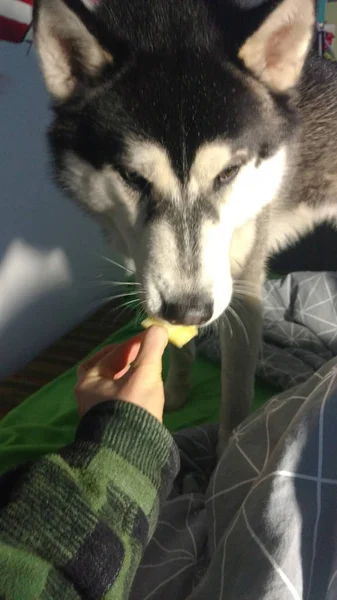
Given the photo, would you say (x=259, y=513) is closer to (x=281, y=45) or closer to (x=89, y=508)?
(x=89, y=508)

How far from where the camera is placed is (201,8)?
95 centimetres

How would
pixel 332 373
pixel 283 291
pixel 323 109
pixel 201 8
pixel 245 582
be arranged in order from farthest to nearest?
pixel 283 291
pixel 323 109
pixel 201 8
pixel 332 373
pixel 245 582

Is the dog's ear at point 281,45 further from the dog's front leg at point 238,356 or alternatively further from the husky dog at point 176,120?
the dog's front leg at point 238,356

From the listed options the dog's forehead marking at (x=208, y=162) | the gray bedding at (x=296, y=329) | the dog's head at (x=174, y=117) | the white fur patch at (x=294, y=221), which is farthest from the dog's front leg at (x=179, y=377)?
the dog's forehead marking at (x=208, y=162)

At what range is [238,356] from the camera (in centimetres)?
113

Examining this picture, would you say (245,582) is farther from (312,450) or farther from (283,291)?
(283,291)

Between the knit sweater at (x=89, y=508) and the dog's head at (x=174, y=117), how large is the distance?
23 cm

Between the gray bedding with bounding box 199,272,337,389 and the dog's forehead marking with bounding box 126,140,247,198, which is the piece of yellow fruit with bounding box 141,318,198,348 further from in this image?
the gray bedding with bounding box 199,272,337,389

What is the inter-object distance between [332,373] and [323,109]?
2.28ft

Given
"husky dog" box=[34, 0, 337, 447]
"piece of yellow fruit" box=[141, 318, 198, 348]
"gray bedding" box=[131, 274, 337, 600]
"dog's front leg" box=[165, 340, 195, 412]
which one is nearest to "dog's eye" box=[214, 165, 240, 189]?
"husky dog" box=[34, 0, 337, 447]

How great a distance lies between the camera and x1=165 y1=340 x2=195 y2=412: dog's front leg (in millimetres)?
1335

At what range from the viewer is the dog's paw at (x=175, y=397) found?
4.41 feet

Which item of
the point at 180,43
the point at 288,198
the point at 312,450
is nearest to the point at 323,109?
the point at 288,198

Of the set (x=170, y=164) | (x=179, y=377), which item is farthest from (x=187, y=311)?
(x=179, y=377)
